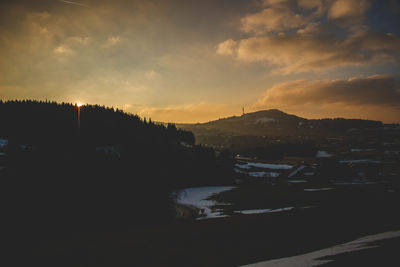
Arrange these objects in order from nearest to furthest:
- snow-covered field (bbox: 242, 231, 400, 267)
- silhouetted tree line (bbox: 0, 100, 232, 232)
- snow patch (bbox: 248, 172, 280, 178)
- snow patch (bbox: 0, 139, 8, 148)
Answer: snow-covered field (bbox: 242, 231, 400, 267) → silhouetted tree line (bbox: 0, 100, 232, 232) → snow patch (bbox: 0, 139, 8, 148) → snow patch (bbox: 248, 172, 280, 178)

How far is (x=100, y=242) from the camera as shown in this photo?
3219 centimetres

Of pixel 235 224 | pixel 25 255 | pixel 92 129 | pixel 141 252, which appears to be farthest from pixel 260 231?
pixel 92 129

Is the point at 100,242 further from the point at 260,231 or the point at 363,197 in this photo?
the point at 363,197

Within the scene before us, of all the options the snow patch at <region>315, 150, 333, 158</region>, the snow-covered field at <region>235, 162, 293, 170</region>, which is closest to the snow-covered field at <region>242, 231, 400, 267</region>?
the snow-covered field at <region>235, 162, 293, 170</region>

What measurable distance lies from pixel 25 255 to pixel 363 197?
70163mm

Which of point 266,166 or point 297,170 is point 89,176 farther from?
point 266,166

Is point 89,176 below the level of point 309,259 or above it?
above

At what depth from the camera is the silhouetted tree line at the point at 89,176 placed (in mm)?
46875

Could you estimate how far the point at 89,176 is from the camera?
5809 centimetres

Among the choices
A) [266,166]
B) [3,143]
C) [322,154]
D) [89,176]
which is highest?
[3,143]

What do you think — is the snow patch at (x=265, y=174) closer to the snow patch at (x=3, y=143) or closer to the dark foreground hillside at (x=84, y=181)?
the dark foreground hillside at (x=84, y=181)

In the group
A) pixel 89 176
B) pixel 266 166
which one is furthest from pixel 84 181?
pixel 266 166

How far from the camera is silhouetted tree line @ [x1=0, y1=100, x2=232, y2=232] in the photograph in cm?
4688

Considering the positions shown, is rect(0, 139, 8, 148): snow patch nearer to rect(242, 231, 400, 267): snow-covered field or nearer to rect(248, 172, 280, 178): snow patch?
rect(242, 231, 400, 267): snow-covered field
